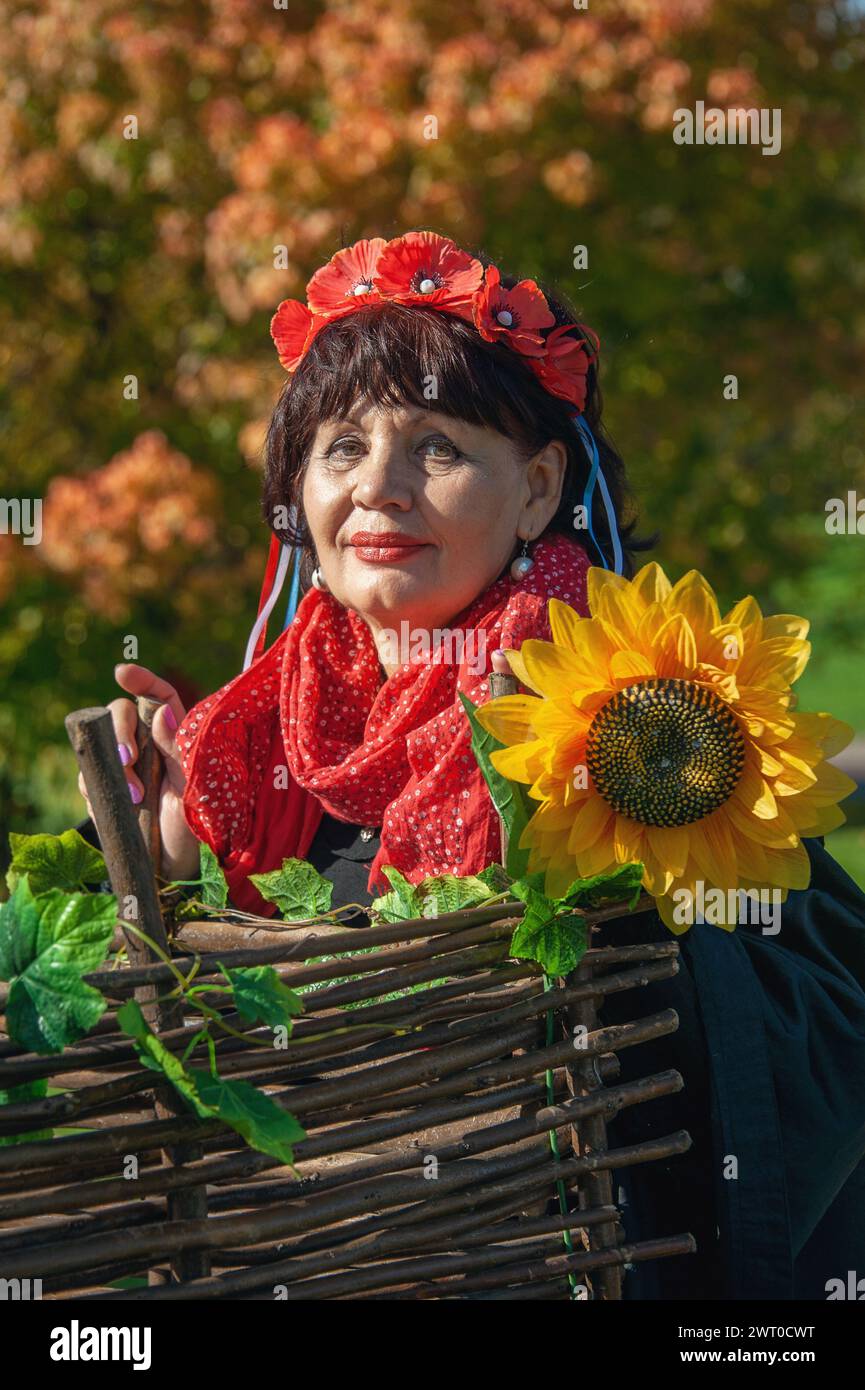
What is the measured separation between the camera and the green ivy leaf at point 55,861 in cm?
142

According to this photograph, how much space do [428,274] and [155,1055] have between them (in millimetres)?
1154

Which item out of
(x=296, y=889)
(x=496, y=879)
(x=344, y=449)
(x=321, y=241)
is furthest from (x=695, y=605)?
(x=321, y=241)

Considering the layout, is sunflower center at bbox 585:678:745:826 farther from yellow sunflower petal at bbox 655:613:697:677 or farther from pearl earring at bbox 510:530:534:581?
pearl earring at bbox 510:530:534:581

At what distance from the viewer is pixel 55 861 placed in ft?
4.73

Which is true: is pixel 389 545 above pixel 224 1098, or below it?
above

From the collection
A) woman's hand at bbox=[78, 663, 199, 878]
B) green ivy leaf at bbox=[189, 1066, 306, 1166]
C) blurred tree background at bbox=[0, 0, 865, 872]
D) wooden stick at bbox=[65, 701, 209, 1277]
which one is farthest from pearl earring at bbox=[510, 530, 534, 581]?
blurred tree background at bbox=[0, 0, 865, 872]

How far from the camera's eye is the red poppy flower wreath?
202 cm

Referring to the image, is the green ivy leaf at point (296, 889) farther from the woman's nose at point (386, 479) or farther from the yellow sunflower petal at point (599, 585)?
the woman's nose at point (386, 479)

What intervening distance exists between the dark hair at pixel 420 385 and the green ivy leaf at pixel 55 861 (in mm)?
793

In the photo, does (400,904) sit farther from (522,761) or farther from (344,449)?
(344,449)

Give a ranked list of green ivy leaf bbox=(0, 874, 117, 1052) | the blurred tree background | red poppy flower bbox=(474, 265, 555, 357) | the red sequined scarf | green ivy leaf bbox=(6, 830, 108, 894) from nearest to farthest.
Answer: green ivy leaf bbox=(0, 874, 117, 1052) < green ivy leaf bbox=(6, 830, 108, 894) < the red sequined scarf < red poppy flower bbox=(474, 265, 555, 357) < the blurred tree background

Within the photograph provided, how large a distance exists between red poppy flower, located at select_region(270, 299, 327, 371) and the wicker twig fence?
0.93m

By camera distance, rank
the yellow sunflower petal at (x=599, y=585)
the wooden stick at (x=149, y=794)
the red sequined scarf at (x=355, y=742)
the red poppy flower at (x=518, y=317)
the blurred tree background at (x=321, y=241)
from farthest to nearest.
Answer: the blurred tree background at (x=321, y=241), the red poppy flower at (x=518, y=317), the red sequined scarf at (x=355, y=742), the wooden stick at (x=149, y=794), the yellow sunflower petal at (x=599, y=585)

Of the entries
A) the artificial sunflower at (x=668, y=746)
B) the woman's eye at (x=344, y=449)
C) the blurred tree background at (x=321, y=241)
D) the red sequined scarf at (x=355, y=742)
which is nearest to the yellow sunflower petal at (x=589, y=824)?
the artificial sunflower at (x=668, y=746)
